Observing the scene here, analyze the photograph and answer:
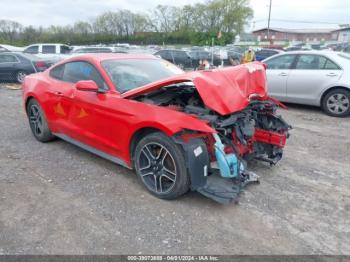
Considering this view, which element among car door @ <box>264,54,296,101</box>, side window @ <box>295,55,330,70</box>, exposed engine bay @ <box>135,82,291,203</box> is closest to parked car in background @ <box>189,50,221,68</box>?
car door @ <box>264,54,296,101</box>

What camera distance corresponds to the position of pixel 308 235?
107 inches

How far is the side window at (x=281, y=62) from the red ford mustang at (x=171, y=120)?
4.13 metres

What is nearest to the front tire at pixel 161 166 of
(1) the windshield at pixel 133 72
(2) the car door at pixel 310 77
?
(1) the windshield at pixel 133 72

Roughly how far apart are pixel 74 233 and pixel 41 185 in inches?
45.6

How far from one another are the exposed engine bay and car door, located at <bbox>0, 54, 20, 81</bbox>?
11.0 meters

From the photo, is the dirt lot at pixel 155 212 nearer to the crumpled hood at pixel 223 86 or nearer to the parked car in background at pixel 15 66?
the crumpled hood at pixel 223 86

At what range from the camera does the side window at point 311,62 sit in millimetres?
7066

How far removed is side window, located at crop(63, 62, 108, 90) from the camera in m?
3.84

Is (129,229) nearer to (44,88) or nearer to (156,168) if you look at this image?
(156,168)

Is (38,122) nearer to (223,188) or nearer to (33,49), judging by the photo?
(223,188)

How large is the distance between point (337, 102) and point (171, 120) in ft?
17.8

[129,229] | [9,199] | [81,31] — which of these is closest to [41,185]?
[9,199]

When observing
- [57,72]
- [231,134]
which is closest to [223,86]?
[231,134]

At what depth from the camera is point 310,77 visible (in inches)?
279
